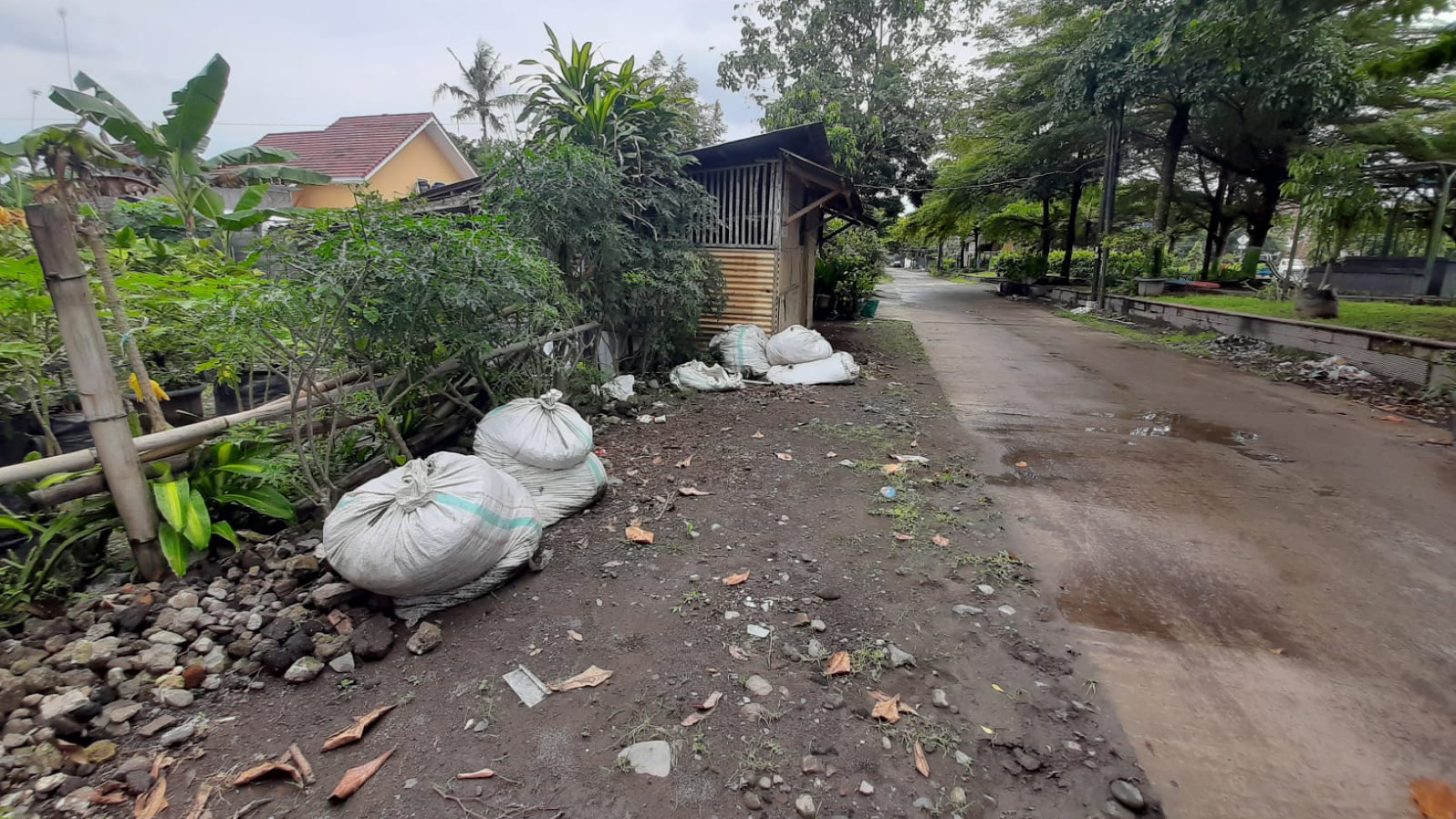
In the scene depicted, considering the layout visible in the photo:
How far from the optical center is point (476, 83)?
29.5 m

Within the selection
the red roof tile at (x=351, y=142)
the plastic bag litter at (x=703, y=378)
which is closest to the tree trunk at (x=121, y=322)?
the plastic bag litter at (x=703, y=378)

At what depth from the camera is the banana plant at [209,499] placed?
96.3 inches

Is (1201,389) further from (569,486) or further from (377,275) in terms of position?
(377,275)

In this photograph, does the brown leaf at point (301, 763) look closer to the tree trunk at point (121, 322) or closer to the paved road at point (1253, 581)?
the tree trunk at point (121, 322)

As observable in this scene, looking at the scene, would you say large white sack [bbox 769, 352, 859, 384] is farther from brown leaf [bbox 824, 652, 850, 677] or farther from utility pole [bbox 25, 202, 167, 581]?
utility pole [bbox 25, 202, 167, 581]

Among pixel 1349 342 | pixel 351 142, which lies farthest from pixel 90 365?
pixel 351 142

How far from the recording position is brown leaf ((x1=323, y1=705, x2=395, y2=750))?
73.7 inches

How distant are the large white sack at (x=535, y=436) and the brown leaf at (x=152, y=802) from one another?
187 centimetres

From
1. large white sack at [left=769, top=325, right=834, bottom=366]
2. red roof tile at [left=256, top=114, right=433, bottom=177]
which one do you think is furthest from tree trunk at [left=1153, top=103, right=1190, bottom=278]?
red roof tile at [left=256, top=114, right=433, bottom=177]

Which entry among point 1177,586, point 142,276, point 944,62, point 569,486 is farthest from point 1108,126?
point 142,276

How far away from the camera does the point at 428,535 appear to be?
2.33 meters

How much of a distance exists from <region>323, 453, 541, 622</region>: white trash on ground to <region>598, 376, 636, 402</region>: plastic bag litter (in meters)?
3.06

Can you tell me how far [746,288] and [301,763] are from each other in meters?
6.88

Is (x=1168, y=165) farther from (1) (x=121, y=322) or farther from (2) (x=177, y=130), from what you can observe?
(1) (x=121, y=322)
